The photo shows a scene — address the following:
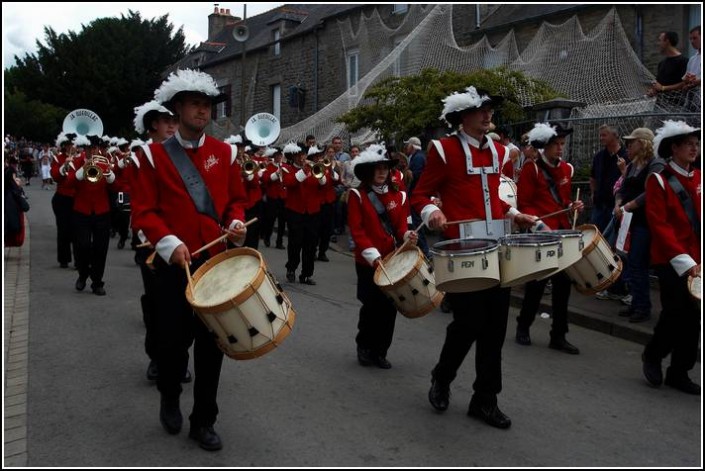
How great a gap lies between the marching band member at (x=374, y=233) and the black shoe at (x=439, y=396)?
45.0 inches

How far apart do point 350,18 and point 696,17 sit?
13181 millimetres

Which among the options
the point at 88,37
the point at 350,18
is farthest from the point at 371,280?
the point at 88,37

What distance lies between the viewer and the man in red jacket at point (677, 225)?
5.38m

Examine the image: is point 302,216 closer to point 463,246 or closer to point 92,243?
point 92,243

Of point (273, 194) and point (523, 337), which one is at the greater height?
point (273, 194)

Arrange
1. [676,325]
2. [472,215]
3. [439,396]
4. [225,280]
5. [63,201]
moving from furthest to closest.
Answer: [63,201]
[676,325]
[439,396]
[472,215]
[225,280]

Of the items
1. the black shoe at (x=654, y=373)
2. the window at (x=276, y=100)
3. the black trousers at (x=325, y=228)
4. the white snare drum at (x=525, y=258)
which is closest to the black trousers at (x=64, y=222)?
the black trousers at (x=325, y=228)

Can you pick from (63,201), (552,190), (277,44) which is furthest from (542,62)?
(277,44)

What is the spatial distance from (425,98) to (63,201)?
24.6ft

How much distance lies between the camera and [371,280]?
6.23 metres

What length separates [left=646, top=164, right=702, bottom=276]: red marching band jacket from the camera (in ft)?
17.6

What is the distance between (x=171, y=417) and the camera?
4523mm

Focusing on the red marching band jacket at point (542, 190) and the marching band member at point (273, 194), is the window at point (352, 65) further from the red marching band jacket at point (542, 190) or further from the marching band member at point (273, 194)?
the red marching band jacket at point (542, 190)

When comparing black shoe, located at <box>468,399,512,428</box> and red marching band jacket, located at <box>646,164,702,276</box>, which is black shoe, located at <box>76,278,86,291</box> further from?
red marching band jacket, located at <box>646,164,702,276</box>
